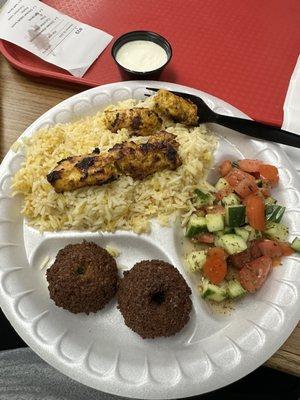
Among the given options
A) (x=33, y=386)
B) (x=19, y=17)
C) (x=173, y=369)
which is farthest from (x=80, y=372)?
(x=19, y=17)

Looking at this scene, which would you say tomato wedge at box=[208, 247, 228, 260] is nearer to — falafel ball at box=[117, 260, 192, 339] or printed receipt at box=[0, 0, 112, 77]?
falafel ball at box=[117, 260, 192, 339]

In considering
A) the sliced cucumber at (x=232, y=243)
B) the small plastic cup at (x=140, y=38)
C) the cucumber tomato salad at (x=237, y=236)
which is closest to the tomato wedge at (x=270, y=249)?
the cucumber tomato salad at (x=237, y=236)

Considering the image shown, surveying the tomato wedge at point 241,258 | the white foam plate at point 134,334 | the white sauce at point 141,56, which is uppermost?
the white sauce at point 141,56

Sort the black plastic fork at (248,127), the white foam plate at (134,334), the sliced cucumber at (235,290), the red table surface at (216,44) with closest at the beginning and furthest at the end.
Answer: the white foam plate at (134,334), the sliced cucumber at (235,290), the black plastic fork at (248,127), the red table surface at (216,44)

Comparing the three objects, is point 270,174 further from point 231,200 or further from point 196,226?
point 196,226

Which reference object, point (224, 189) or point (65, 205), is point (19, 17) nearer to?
point (65, 205)

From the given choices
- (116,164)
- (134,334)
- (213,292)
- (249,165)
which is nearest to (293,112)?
(249,165)

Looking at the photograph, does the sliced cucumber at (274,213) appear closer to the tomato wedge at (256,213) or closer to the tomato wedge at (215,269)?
the tomato wedge at (256,213)
